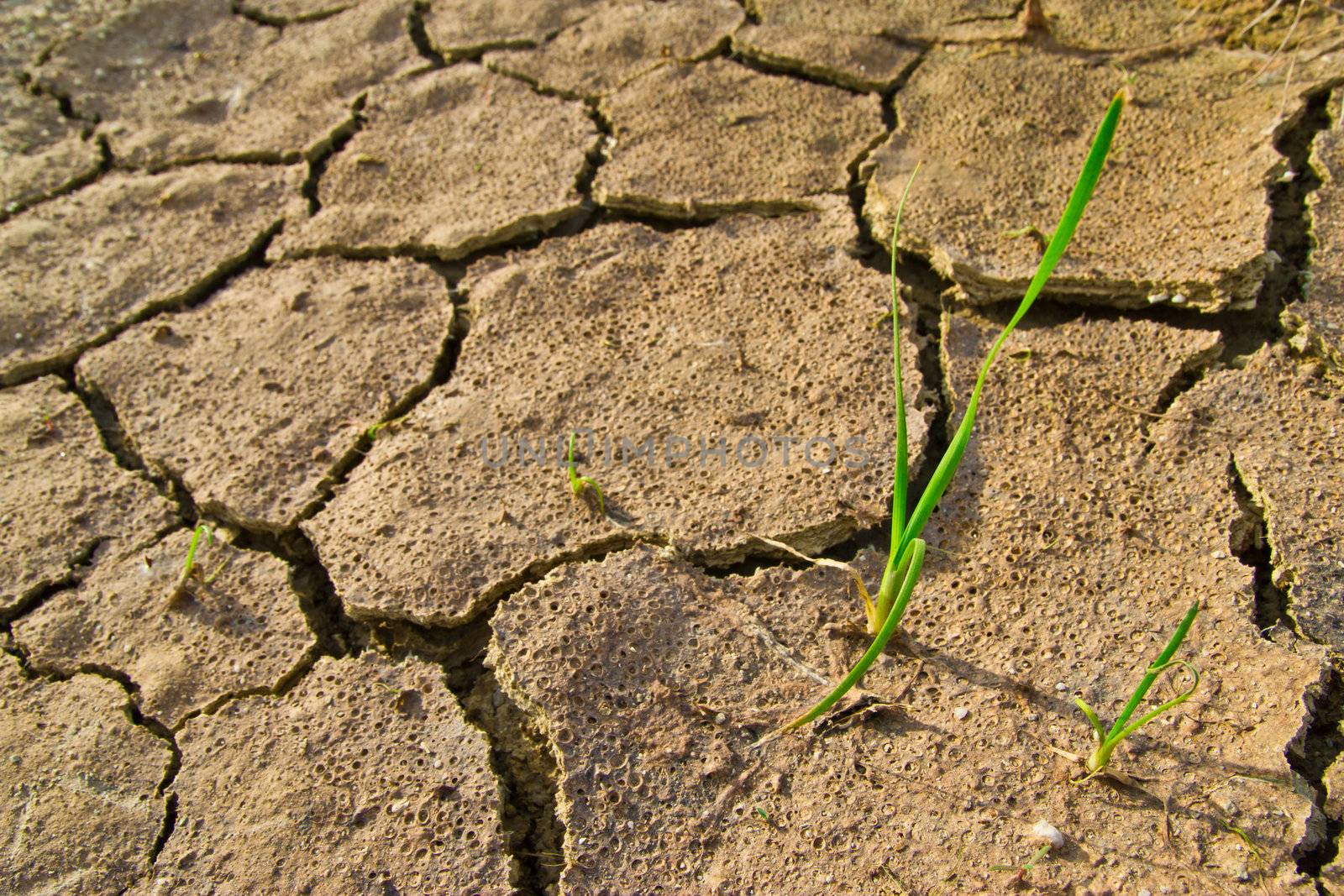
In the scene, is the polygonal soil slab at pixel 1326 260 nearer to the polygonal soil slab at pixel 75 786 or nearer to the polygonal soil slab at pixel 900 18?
the polygonal soil slab at pixel 900 18

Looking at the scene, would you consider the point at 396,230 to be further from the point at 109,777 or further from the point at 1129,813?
the point at 1129,813

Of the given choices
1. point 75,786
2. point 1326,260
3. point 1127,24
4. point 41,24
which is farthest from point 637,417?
point 41,24

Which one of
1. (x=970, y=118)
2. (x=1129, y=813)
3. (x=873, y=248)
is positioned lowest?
(x=1129, y=813)

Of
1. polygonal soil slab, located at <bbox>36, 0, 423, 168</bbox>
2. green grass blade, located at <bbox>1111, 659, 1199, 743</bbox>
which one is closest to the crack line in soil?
green grass blade, located at <bbox>1111, 659, 1199, 743</bbox>

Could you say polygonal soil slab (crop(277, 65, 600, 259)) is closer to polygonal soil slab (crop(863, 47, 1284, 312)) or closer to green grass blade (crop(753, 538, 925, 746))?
polygonal soil slab (crop(863, 47, 1284, 312))

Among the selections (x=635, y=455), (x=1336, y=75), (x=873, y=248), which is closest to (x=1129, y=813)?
(x=635, y=455)
